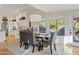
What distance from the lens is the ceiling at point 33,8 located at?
1.66 metres

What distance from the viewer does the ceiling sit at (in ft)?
5.46

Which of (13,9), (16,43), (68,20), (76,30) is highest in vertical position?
(13,9)

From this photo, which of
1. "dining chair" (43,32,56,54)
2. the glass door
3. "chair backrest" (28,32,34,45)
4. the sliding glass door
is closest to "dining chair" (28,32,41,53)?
"chair backrest" (28,32,34,45)

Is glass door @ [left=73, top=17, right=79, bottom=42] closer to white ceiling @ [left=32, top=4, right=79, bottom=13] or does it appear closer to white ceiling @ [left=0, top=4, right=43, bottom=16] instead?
white ceiling @ [left=32, top=4, right=79, bottom=13]

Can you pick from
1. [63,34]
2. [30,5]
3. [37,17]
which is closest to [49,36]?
[63,34]

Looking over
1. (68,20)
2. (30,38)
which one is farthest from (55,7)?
(30,38)

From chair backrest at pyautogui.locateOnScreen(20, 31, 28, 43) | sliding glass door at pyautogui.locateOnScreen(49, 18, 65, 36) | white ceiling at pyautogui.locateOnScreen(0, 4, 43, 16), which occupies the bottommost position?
chair backrest at pyautogui.locateOnScreen(20, 31, 28, 43)

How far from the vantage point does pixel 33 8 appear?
66.3 inches

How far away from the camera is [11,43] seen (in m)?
1.69

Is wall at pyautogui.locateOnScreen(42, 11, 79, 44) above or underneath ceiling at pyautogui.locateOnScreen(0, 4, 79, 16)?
underneath

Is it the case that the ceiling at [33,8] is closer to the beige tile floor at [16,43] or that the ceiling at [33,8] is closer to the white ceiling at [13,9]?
the white ceiling at [13,9]

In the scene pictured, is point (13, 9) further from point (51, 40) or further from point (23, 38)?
point (51, 40)

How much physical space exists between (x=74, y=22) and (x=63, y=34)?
226mm
